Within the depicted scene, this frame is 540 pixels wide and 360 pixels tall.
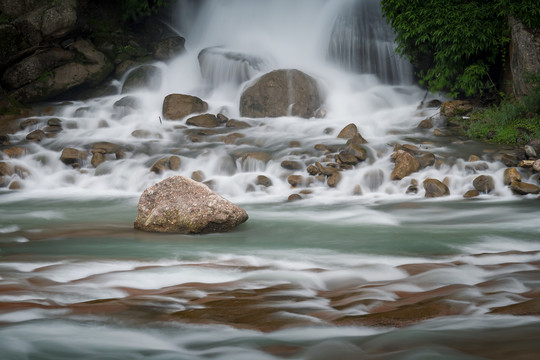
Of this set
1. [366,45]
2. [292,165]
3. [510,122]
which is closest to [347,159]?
[292,165]

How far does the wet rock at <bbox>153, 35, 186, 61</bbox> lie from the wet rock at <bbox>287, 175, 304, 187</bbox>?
13.3 meters

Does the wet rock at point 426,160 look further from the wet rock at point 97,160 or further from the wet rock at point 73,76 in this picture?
the wet rock at point 73,76

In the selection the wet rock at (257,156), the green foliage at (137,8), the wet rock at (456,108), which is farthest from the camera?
the green foliage at (137,8)

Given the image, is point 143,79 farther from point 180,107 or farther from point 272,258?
point 272,258

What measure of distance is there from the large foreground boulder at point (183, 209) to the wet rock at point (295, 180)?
3.77m

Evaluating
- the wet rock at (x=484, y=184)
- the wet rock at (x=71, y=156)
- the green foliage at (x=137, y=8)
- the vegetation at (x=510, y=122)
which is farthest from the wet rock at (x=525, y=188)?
the green foliage at (x=137, y=8)

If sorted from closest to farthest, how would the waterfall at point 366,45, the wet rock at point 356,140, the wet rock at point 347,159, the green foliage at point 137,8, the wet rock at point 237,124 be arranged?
1. the wet rock at point 347,159
2. the wet rock at point 356,140
3. the wet rock at point 237,124
4. the waterfall at point 366,45
5. the green foliage at point 137,8

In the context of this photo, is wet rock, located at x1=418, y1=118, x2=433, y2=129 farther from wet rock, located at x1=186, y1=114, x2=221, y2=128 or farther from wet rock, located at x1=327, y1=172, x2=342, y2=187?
wet rock, located at x1=186, y1=114, x2=221, y2=128

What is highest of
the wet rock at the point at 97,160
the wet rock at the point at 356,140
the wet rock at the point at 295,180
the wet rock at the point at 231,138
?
the wet rock at the point at 231,138

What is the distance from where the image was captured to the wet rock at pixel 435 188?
8.63 metres

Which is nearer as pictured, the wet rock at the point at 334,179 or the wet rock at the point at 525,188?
the wet rock at the point at 525,188

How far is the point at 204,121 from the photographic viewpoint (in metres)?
14.9

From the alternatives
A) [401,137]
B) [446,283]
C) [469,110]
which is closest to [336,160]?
[401,137]

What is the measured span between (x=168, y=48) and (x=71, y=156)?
11.0m
